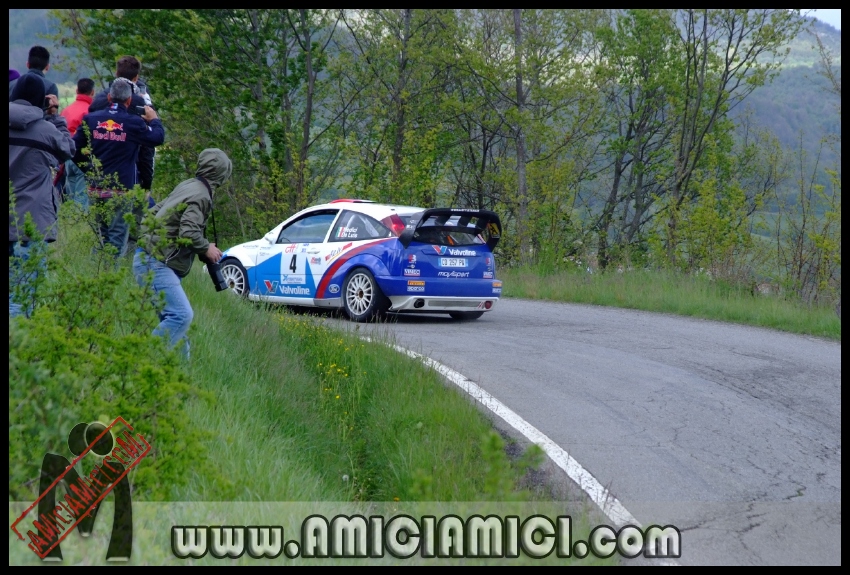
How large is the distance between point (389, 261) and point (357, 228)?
3.19ft

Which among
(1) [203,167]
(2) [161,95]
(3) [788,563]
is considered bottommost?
(3) [788,563]

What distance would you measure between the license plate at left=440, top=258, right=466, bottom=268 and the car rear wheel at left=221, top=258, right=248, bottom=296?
3.61 meters

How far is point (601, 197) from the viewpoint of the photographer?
38.7 meters

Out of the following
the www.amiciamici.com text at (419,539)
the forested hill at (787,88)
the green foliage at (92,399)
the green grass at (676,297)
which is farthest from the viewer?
the forested hill at (787,88)

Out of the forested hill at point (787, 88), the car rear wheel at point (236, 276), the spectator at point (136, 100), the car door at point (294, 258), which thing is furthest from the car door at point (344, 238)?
the forested hill at point (787, 88)

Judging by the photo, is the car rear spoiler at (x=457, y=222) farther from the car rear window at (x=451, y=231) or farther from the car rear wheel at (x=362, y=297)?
the car rear wheel at (x=362, y=297)

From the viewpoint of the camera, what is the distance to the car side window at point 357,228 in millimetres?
13469

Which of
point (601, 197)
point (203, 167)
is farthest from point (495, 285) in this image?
point (601, 197)

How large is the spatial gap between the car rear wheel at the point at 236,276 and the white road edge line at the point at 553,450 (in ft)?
21.0

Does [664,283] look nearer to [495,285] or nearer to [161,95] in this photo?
[495,285]

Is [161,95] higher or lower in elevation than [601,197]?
higher

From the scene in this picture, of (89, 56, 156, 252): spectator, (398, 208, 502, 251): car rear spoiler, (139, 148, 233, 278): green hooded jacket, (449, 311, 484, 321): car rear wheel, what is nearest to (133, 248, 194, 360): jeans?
(139, 148, 233, 278): green hooded jacket

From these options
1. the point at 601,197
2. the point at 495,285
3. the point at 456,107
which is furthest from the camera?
the point at 601,197

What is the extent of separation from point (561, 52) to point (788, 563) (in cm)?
2478
